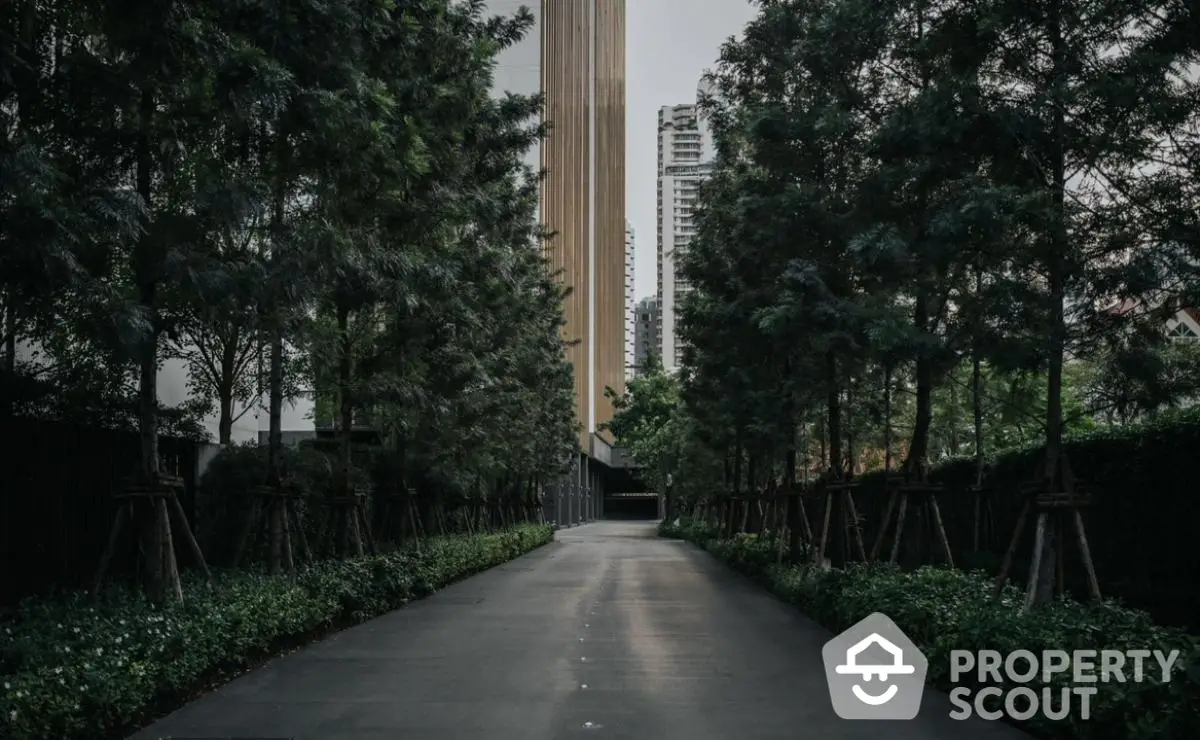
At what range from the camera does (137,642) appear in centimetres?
888

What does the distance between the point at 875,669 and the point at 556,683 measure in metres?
3.01

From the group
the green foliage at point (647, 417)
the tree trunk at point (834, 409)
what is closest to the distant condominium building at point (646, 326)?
the green foliage at point (647, 417)

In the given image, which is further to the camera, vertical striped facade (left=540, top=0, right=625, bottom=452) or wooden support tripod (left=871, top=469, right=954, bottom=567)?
vertical striped facade (left=540, top=0, right=625, bottom=452)

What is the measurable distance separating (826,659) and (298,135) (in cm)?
736

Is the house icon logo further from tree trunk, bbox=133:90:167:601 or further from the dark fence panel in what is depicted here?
the dark fence panel

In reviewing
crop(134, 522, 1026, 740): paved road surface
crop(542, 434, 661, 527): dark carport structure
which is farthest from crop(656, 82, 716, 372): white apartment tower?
crop(134, 522, 1026, 740): paved road surface

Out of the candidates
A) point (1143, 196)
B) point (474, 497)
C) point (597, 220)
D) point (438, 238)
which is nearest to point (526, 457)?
point (474, 497)

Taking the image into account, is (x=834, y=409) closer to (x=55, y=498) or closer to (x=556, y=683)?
(x=556, y=683)

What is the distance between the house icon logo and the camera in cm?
939

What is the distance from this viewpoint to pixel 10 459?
12.2 meters

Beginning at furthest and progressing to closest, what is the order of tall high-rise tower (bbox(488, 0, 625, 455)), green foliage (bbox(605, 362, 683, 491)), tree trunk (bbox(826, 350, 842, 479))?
green foliage (bbox(605, 362, 683, 491)) → tall high-rise tower (bbox(488, 0, 625, 455)) → tree trunk (bbox(826, 350, 842, 479))

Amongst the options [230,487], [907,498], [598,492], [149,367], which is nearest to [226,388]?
[230,487]

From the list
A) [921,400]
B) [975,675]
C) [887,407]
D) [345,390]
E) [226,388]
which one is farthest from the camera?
[887,407]

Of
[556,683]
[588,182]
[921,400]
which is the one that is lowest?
[556,683]
